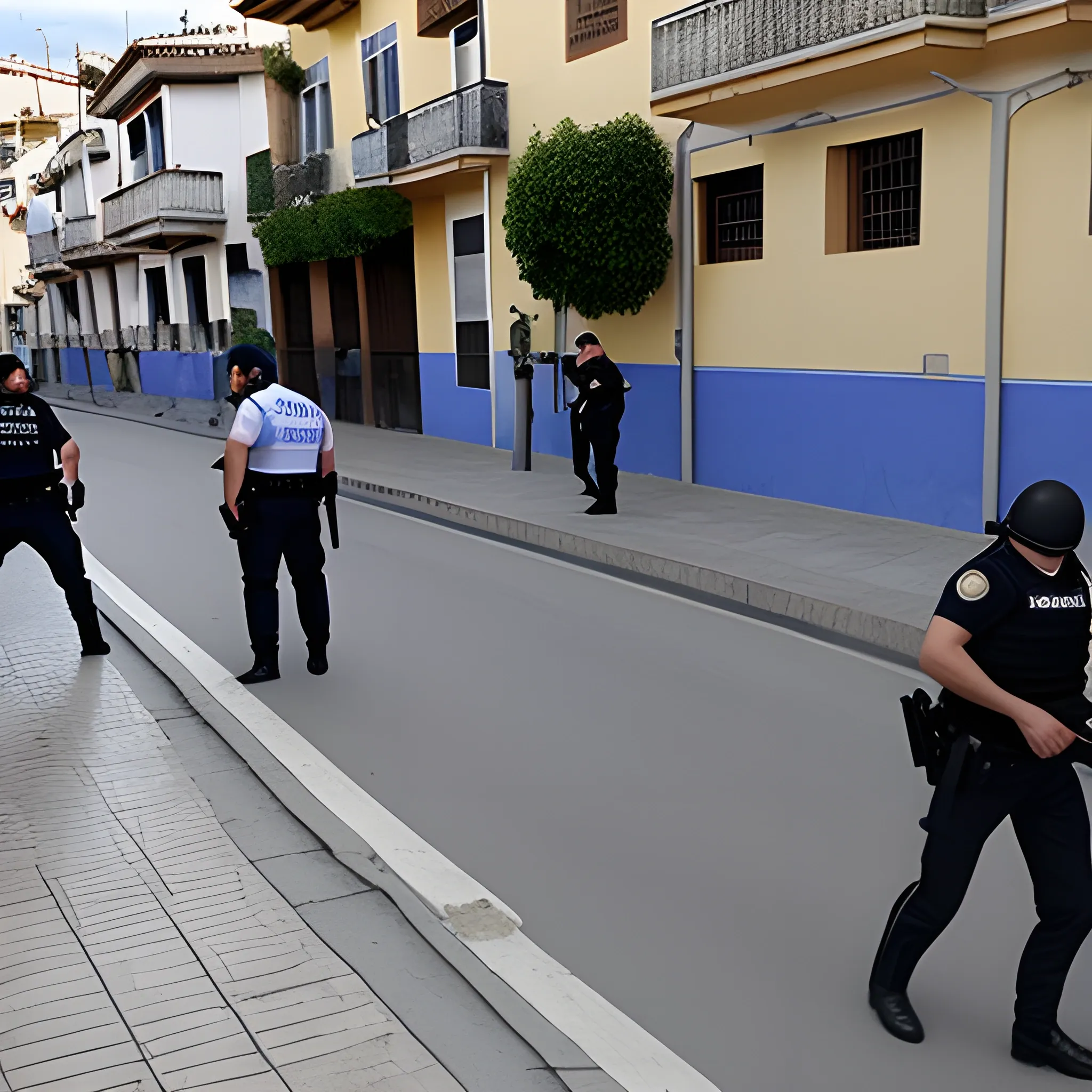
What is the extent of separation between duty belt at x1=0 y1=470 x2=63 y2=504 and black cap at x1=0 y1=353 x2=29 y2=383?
1.83 ft

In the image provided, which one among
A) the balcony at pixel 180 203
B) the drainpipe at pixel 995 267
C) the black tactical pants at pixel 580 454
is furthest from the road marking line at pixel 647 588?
the balcony at pixel 180 203

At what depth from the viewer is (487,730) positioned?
6.30 m

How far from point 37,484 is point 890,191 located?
8.27 meters

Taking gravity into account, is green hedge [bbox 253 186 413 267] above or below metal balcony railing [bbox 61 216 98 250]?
below

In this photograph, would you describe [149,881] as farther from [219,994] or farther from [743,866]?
[743,866]

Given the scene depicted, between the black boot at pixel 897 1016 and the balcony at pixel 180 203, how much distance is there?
98.3 ft

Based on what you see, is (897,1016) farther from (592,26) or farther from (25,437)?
(592,26)

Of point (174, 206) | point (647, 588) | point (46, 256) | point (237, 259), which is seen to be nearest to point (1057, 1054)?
point (647, 588)

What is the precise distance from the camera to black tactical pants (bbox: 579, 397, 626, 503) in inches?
493

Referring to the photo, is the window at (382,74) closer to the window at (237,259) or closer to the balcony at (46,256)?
the window at (237,259)

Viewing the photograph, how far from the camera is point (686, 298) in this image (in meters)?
14.9

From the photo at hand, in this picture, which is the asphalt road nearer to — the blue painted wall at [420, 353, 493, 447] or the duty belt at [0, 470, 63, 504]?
the duty belt at [0, 470, 63, 504]

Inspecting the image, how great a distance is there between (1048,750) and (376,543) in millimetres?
9202

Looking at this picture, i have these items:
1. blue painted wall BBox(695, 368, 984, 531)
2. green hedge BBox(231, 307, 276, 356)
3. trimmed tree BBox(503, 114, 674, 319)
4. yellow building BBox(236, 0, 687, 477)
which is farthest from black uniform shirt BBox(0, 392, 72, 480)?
green hedge BBox(231, 307, 276, 356)
